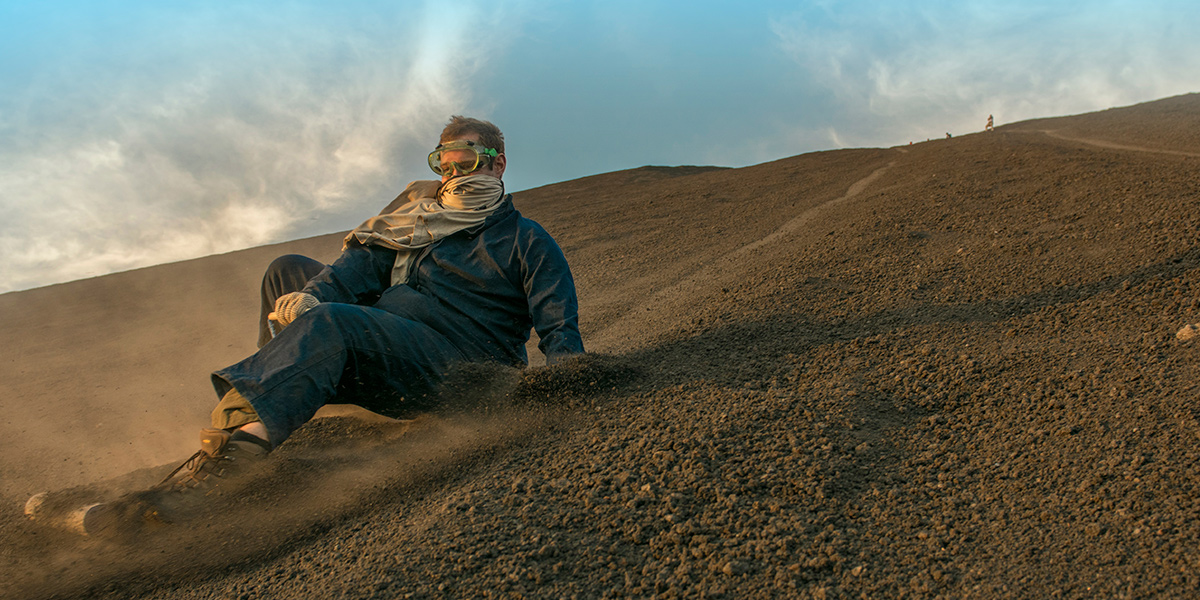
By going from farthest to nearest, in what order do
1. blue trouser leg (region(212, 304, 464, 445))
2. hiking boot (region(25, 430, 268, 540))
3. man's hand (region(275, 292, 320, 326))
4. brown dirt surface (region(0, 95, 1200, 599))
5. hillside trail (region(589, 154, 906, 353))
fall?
1. hillside trail (region(589, 154, 906, 353))
2. man's hand (region(275, 292, 320, 326))
3. blue trouser leg (region(212, 304, 464, 445))
4. hiking boot (region(25, 430, 268, 540))
5. brown dirt surface (region(0, 95, 1200, 599))

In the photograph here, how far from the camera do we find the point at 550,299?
10.4ft

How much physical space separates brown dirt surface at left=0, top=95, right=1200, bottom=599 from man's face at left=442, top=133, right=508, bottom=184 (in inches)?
39.0

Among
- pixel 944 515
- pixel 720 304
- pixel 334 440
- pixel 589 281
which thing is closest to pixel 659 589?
pixel 944 515

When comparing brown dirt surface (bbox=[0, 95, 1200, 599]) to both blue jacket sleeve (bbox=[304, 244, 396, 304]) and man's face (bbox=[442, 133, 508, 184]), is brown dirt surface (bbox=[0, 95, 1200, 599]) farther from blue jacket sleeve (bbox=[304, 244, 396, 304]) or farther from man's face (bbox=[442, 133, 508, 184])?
man's face (bbox=[442, 133, 508, 184])

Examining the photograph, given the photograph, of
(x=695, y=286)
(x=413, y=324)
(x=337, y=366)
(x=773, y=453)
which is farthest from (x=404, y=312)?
(x=695, y=286)

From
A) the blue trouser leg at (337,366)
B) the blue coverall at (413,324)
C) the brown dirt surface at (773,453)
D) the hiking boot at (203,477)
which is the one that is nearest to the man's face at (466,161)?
the blue coverall at (413,324)

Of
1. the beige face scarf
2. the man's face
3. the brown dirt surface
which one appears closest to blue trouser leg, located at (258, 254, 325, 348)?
the beige face scarf

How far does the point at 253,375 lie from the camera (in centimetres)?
255

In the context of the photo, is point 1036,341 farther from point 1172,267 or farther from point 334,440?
point 334,440

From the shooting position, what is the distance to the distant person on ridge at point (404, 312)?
8.39 feet

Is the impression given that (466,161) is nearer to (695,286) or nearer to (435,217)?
(435,217)

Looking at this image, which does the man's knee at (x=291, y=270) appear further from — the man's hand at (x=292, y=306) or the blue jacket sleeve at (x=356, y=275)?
the man's hand at (x=292, y=306)

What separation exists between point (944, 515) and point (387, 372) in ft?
6.40

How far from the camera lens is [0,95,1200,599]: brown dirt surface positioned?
2.08 meters
